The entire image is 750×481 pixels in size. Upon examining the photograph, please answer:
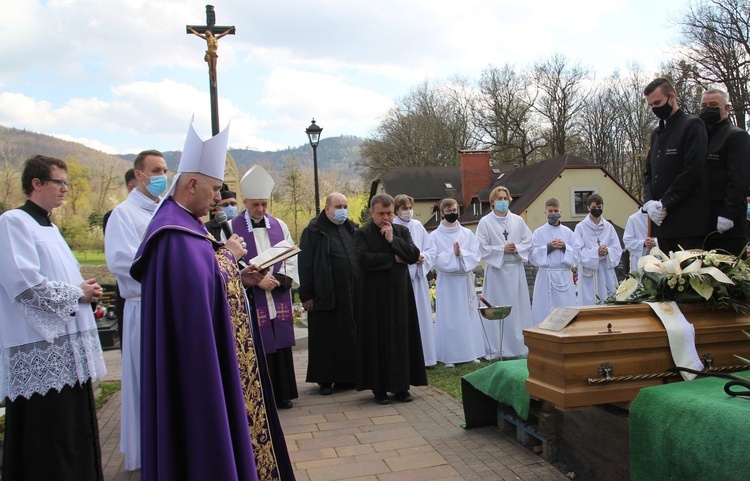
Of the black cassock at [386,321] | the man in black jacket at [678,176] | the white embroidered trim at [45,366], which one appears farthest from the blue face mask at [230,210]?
the man in black jacket at [678,176]

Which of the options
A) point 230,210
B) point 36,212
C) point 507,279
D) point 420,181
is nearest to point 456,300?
point 507,279

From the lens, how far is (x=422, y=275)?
367 inches

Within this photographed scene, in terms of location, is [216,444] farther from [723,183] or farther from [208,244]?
[723,183]

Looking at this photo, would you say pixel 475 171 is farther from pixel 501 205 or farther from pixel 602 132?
pixel 501 205

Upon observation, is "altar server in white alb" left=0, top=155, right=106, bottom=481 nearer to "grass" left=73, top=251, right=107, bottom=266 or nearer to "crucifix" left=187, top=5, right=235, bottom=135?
"crucifix" left=187, top=5, right=235, bottom=135

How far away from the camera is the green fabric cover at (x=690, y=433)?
2.78m

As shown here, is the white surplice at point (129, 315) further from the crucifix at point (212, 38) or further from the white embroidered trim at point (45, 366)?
the crucifix at point (212, 38)

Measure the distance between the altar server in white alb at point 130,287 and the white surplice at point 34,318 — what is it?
0.46 m

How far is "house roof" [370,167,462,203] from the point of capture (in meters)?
51.0

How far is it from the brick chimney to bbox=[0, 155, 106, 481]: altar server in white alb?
4305 centimetres

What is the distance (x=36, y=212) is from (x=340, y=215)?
3.86 m

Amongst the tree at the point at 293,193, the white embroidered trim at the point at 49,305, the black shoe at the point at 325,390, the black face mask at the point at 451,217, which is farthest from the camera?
the tree at the point at 293,193

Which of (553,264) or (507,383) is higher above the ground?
(553,264)

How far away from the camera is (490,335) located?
969cm
